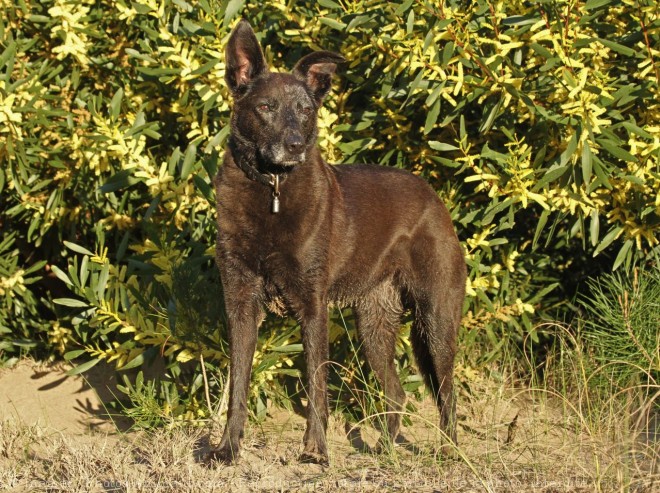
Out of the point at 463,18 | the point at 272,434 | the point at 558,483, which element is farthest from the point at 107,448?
the point at 463,18

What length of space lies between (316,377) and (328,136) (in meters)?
1.56

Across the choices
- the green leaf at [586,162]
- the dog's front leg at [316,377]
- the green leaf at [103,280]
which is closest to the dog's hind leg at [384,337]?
the dog's front leg at [316,377]

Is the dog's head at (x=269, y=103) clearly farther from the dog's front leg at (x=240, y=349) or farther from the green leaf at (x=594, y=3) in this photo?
the green leaf at (x=594, y=3)

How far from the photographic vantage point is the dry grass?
11.6ft

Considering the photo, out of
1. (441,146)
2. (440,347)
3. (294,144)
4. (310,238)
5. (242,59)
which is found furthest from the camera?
(441,146)

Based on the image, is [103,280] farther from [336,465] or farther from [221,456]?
Result: [336,465]

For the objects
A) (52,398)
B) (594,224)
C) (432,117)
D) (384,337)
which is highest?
(432,117)

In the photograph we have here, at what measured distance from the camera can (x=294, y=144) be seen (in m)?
4.18

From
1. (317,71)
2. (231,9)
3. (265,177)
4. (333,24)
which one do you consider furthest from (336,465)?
(231,9)

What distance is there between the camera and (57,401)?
6012 millimetres

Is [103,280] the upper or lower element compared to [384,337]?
upper

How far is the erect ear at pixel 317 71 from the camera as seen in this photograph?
4473 mm

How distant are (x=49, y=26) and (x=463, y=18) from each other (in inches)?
93.8

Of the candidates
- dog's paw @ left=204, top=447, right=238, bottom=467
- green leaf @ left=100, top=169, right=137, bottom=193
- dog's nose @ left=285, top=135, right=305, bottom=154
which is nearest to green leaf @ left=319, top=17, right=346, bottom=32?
dog's nose @ left=285, top=135, right=305, bottom=154
